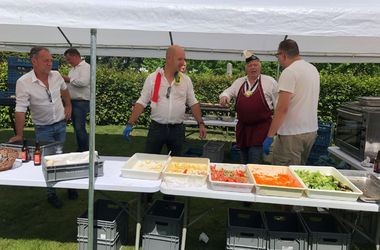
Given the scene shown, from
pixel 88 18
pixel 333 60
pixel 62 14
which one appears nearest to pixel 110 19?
pixel 88 18

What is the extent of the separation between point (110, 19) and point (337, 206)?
6.79 feet

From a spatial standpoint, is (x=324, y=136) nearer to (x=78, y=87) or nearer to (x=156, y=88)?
(x=156, y=88)

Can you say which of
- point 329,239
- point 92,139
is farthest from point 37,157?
point 329,239

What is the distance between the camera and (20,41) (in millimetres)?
6402

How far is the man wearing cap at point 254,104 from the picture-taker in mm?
3861

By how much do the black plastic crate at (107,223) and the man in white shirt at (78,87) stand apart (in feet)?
7.66

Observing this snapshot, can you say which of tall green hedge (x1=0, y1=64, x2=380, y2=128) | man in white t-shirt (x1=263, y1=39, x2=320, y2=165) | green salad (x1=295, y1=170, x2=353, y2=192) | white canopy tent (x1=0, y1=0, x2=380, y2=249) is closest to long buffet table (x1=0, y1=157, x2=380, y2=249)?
green salad (x1=295, y1=170, x2=353, y2=192)

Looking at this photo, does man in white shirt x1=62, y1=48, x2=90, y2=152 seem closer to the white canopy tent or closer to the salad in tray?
the white canopy tent

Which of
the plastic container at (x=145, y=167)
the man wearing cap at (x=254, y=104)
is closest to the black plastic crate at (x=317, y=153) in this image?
the man wearing cap at (x=254, y=104)

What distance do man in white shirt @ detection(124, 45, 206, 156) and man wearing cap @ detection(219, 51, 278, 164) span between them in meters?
0.50

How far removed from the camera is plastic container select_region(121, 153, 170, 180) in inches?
111

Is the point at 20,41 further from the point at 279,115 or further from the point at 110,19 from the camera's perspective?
the point at 279,115

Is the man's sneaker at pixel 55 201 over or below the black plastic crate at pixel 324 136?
below

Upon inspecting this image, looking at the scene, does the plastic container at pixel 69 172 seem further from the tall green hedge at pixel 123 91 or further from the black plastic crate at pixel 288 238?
the tall green hedge at pixel 123 91
